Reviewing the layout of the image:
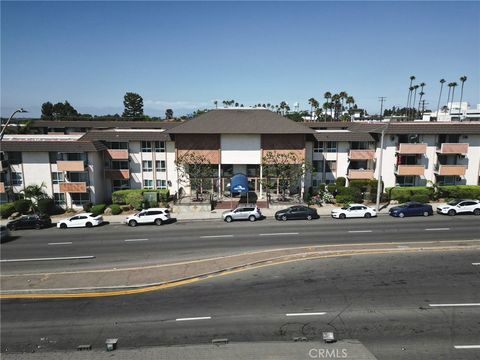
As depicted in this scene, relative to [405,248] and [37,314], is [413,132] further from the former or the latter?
[37,314]

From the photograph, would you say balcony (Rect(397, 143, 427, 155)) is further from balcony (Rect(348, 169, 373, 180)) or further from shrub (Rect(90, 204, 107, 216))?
shrub (Rect(90, 204, 107, 216))

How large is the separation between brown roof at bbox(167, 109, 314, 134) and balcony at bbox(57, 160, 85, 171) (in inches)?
450

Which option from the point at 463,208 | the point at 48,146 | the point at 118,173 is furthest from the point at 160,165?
the point at 463,208

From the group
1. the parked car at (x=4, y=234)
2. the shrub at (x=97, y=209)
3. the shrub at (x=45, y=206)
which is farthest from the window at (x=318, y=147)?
the parked car at (x=4, y=234)

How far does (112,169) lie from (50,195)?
26.6ft

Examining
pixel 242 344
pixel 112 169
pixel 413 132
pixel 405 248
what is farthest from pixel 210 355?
pixel 413 132

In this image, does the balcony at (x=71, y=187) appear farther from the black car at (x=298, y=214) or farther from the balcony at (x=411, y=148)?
the balcony at (x=411, y=148)

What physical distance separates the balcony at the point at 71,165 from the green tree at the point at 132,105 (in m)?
107

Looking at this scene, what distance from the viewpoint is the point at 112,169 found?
151 ft

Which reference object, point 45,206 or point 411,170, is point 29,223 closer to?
point 45,206

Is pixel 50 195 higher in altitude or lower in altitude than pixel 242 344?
higher

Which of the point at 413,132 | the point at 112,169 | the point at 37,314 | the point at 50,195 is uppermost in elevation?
the point at 413,132

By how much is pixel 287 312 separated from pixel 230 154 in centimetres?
3043

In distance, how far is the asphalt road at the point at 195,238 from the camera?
24203 mm
